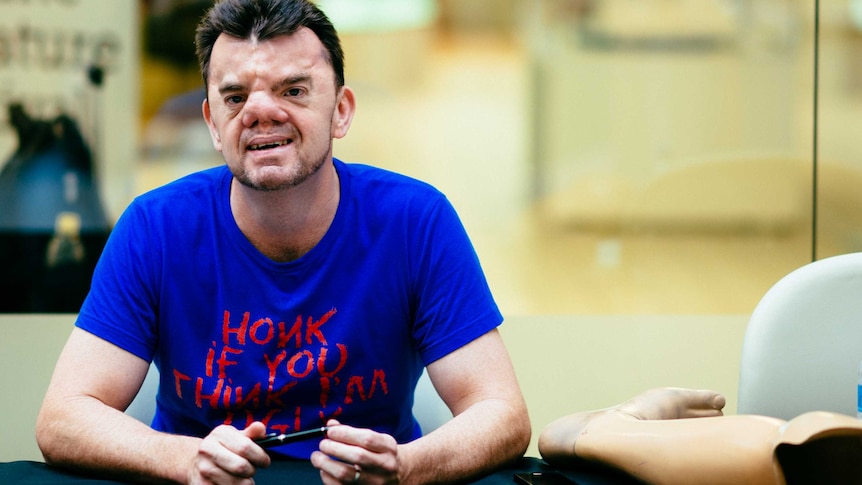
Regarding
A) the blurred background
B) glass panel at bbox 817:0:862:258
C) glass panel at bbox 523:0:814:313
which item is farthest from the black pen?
glass panel at bbox 817:0:862:258

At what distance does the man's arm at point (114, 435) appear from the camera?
128cm

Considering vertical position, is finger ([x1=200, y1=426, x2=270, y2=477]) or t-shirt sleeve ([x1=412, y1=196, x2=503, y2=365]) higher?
t-shirt sleeve ([x1=412, y1=196, x2=503, y2=365])

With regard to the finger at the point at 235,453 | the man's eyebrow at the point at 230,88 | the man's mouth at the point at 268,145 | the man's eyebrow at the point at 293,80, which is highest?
the man's eyebrow at the point at 293,80

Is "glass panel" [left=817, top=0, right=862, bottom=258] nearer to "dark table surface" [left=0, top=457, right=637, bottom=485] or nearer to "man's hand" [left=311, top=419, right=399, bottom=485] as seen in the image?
"dark table surface" [left=0, top=457, right=637, bottom=485]

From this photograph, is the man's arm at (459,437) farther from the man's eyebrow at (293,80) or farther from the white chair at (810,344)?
the man's eyebrow at (293,80)

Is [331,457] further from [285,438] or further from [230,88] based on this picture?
[230,88]

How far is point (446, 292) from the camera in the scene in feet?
5.28

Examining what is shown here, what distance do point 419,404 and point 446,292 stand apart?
0.23 metres

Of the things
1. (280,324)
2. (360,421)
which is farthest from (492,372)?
(280,324)

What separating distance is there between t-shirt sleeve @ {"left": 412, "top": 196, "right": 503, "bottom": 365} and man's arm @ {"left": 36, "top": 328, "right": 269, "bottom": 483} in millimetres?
378

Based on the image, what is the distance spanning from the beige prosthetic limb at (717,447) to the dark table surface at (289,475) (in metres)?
0.03

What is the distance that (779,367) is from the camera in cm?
150

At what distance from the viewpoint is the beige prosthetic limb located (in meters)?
1.05

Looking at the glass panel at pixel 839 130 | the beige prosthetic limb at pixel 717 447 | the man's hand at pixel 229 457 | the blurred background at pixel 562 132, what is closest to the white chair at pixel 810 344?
the beige prosthetic limb at pixel 717 447
